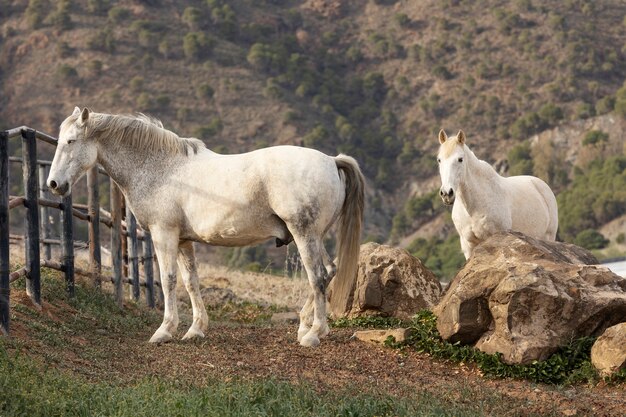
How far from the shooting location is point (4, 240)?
8.96 meters

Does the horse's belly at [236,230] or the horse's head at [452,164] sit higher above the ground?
the horse's head at [452,164]

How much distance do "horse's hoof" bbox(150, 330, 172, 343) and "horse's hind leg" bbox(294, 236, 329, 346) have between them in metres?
1.36

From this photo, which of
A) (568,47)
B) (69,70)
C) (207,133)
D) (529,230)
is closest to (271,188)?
(529,230)

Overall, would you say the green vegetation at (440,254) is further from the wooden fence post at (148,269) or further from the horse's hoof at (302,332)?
the horse's hoof at (302,332)

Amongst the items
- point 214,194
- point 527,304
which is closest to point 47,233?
point 214,194

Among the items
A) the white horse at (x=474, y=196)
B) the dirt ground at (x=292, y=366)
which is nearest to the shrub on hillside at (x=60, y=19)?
the white horse at (x=474, y=196)

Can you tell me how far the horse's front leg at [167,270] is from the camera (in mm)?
10227

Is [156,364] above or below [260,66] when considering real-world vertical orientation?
below

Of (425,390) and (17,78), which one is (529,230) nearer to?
(425,390)

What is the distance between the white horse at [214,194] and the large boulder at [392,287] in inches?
73.3

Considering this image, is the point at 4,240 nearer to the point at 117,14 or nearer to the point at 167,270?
the point at 167,270

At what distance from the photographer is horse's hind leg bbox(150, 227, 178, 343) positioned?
10227 mm

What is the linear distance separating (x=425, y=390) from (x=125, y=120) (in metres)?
4.73

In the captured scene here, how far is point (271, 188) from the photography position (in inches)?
384
